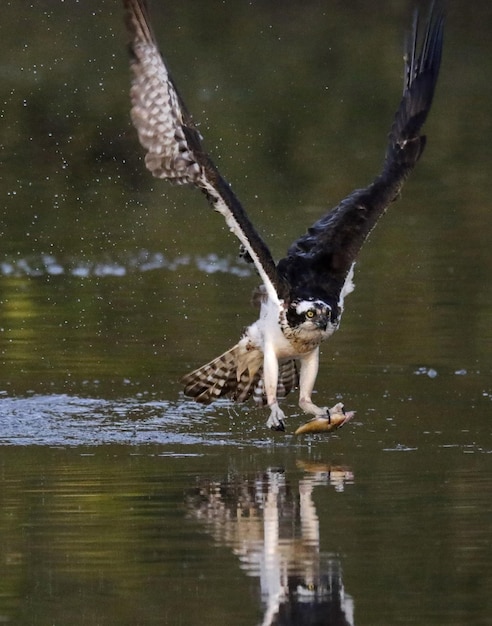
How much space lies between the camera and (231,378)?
12352 mm

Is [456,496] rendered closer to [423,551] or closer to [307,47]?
[423,551]

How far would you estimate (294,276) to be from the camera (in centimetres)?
1220

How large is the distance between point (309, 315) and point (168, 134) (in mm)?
1434

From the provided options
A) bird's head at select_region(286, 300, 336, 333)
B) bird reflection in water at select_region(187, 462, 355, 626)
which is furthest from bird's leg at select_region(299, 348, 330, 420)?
→ bird reflection in water at select_region(187, 462, 355, 626)

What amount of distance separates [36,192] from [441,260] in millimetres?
6441

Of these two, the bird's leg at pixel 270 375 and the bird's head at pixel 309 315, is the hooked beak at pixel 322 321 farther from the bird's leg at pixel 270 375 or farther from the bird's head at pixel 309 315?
the bird's leg at pixel 270 375

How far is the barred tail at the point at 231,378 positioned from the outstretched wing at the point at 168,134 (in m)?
1.21

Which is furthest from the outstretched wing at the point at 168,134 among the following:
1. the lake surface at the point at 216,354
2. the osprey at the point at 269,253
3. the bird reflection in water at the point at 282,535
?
the bird reflection in water at the point at 282,535

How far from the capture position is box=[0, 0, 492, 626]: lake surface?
8.37m

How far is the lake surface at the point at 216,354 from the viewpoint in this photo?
27.5 feet

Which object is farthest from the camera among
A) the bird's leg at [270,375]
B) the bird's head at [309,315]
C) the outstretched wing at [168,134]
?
the bird's leg at [270,375]

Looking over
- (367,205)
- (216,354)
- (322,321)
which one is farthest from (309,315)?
(216,354)

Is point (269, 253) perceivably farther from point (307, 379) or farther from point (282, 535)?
point (282, 535)

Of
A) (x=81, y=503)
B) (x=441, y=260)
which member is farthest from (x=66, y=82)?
(x=81, y=503)
